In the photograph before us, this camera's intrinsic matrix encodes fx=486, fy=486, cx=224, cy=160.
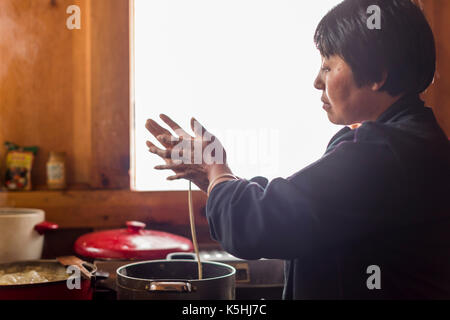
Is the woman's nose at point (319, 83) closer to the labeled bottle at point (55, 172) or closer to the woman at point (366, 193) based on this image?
the woman at point (366, 193)

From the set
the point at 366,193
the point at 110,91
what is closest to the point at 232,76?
the point at 110,91

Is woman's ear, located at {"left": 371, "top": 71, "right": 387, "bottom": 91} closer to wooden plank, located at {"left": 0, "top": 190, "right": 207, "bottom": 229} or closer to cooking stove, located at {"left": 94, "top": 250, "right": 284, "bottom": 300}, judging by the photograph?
cooking stove, located at {"left": 94, "top": 250, "right": 284, "bottom": 300}

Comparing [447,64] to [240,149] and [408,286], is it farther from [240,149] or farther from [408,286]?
[408,286]

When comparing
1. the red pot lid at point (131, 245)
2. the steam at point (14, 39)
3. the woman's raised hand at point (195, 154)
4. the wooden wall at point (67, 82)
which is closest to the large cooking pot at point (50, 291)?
the red pot lid at point (131, 245)

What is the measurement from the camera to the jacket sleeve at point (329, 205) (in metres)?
0.88

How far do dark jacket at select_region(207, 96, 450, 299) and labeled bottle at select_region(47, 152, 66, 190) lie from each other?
142cm

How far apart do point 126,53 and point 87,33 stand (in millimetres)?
208

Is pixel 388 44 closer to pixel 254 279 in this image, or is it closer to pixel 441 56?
pixel 254 279

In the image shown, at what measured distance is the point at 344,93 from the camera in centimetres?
106

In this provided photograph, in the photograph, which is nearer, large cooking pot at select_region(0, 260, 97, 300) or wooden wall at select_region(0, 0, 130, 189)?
large cooking pot at select_region(0, 260, 97, 300)

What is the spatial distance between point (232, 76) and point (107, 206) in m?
0.86

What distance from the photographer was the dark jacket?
0.88 m

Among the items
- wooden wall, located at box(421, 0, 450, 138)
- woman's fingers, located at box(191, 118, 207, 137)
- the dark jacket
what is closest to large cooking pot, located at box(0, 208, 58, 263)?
woman's fingers, located at box(191, 118, 207, 137)
